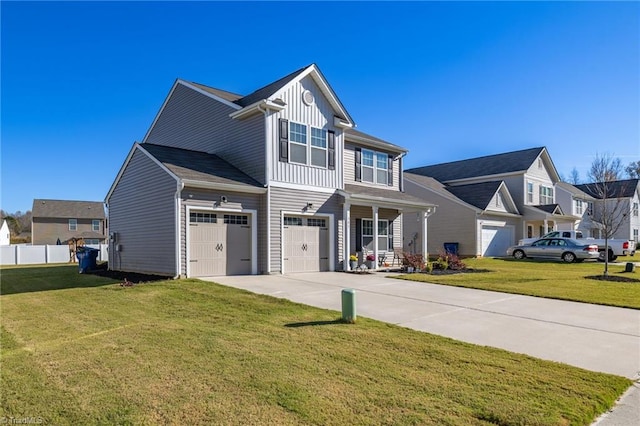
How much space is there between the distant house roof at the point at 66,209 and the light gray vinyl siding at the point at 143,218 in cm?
3221

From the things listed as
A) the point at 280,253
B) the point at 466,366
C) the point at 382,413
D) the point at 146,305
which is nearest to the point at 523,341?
the point at 466,366

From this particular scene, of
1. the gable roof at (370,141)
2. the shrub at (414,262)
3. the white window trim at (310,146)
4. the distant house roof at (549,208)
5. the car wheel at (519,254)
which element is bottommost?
the car wheel at (519,254)

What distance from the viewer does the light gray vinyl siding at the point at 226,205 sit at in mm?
13078

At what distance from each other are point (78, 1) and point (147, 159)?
5240mm

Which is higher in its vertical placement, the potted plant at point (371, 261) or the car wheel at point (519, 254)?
the potted plant at point (371, 261)

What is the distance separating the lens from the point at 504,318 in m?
8.34

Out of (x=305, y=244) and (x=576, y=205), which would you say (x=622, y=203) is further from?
(x=305, y=244)

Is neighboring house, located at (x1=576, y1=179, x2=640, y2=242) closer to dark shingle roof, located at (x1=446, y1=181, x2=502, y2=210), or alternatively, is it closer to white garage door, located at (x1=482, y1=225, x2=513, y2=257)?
white garage door, located at (x1=482, y1=225, x2=513, y2=257)

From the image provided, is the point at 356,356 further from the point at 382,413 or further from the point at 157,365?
the point at 157,365

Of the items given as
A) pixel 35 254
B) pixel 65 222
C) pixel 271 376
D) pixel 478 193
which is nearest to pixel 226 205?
pixel 271 376

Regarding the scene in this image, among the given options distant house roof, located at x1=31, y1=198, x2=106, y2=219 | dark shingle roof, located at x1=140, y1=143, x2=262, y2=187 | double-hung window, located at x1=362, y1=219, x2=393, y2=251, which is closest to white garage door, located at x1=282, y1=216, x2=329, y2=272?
dark shingle roof, located at x1=140, y1=143, x2=262, y2=187

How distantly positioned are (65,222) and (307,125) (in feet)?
131

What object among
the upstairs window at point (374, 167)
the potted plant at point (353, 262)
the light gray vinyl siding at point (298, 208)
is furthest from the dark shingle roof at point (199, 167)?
the upstairs window at point (374, 167)

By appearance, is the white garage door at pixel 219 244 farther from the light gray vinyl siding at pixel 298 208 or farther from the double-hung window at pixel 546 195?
the double-hung window at pixel 546 195
